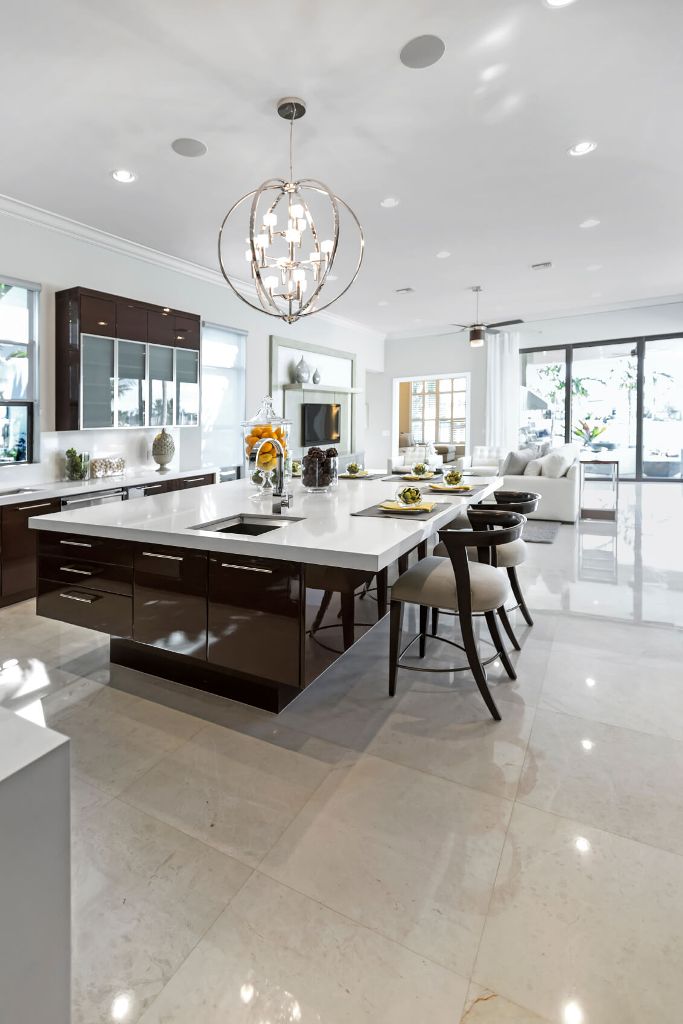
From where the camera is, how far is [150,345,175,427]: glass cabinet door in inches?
209

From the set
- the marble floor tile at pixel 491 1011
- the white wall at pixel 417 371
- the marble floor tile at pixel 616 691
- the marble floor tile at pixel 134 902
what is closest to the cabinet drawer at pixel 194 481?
the marble floor tile at pixel 616 691

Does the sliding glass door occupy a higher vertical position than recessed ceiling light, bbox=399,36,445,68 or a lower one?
lower

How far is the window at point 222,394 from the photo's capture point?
21.5 feet

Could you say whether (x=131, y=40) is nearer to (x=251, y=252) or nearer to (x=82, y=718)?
(x=251, y=252)

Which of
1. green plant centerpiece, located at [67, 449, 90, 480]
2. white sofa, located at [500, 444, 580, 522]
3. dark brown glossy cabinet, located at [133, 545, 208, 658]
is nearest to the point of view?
dark brown glossy cabinet, located at [133, 545, 208, 658]

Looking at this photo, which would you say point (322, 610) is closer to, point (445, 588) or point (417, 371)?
point (445, 588)

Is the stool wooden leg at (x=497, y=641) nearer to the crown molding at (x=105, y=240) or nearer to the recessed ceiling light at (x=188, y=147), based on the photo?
the recessed ceiling light at (x=188, y=147)

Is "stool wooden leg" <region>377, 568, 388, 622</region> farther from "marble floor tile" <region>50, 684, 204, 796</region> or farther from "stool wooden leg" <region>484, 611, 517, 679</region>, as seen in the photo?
"marble floor tile" <region>50, 684, 204, 796</region>

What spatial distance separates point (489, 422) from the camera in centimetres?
1038

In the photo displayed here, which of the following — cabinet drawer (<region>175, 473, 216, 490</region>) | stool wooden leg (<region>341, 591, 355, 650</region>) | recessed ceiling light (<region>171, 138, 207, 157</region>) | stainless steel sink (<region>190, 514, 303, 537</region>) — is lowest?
stool wooden leg (<region>341, 591, 355, 650</region>)

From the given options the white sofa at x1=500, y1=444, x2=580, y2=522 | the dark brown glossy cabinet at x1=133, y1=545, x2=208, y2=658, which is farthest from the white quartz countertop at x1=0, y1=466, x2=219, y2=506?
the white sofa at x1=500, y1=444, x2=580, y2=522

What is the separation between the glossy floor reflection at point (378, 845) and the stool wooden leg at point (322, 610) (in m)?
0.38

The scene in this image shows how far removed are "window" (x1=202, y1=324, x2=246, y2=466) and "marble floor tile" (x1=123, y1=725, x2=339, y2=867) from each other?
4.89 metres

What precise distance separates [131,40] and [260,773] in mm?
3234
